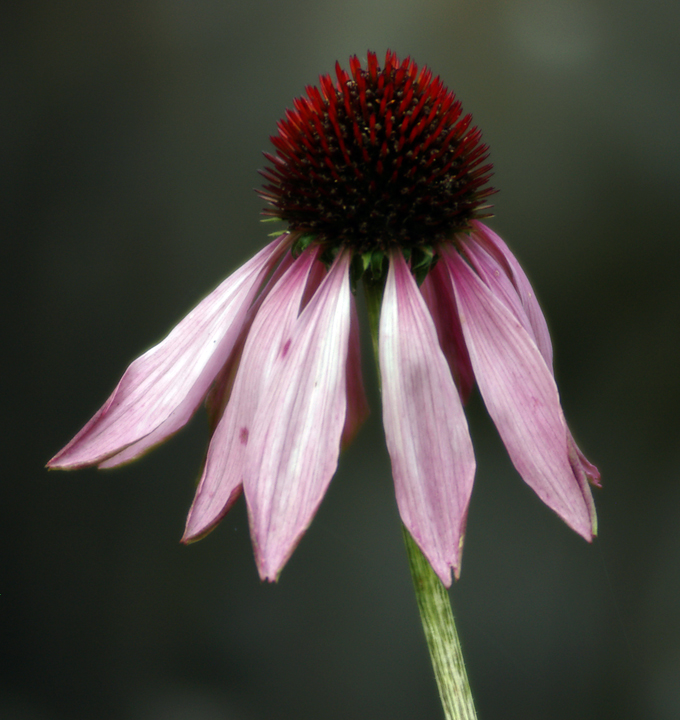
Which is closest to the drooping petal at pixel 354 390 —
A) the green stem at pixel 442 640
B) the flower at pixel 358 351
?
the flower at pixel 358 351

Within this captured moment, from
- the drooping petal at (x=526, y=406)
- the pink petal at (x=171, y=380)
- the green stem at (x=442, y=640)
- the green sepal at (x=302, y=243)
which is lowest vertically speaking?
the green stem at (x=442, y=640)

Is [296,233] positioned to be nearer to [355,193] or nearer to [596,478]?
[355,193]

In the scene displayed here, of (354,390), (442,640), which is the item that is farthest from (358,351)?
(442,640)

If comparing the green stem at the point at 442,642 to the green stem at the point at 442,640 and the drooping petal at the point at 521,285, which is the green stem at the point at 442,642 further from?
the drooping petal at the point at 521,285

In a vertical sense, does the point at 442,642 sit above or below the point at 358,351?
below

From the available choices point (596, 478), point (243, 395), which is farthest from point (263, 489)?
point (596, 478)

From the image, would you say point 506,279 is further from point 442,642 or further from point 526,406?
Answer: point 442,642

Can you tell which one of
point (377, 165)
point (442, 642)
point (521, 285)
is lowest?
point (442, 642)

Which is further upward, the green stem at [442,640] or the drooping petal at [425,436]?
the drooping petal at [425,436]
